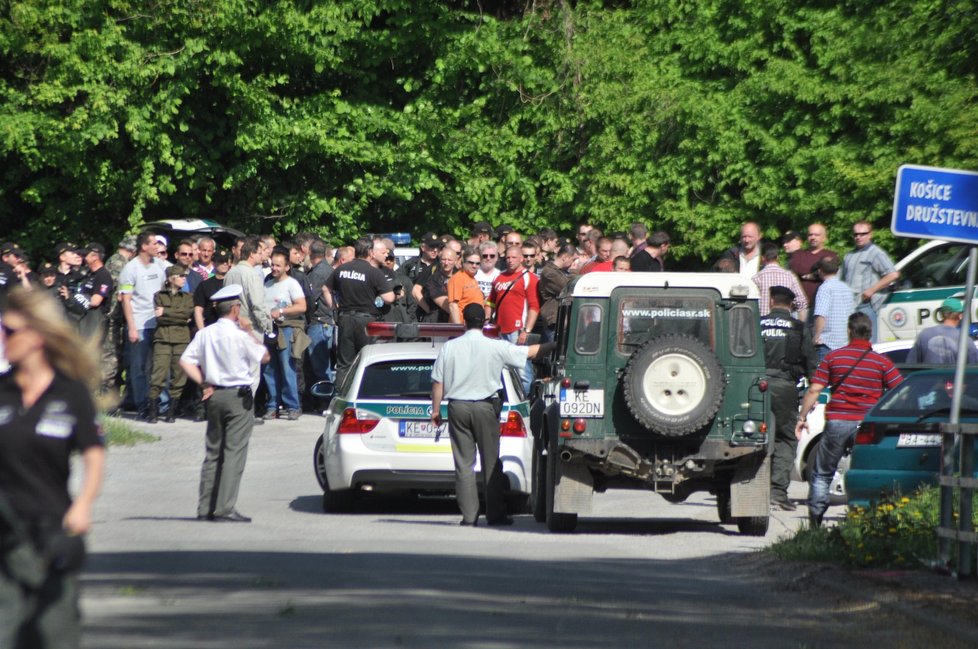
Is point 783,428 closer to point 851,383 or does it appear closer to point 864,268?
point 851,383

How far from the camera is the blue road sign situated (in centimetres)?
1238

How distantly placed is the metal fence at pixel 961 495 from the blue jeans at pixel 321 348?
13271mm

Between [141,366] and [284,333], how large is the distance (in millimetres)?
1941

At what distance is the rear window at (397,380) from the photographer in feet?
50.9

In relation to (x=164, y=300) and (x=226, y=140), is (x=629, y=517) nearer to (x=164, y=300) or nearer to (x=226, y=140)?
(x=164, y=300)

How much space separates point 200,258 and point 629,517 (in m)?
9.20

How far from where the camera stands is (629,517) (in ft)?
53.4

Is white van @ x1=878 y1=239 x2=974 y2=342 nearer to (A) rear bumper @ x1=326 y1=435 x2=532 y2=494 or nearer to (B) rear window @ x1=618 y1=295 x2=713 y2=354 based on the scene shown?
(B) rear window @ x1=618 y1=295 x2=713 y2=354

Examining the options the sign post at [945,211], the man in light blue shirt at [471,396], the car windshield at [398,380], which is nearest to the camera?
the sign post at [945,211]

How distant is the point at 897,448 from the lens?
14.3 meters

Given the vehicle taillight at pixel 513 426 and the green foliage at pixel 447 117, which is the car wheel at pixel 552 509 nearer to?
the vehicle taillight at pixel 513 426

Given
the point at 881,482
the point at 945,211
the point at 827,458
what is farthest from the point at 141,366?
the point at 945,211

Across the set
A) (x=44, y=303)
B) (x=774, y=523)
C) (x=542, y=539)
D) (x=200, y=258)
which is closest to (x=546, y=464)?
Result: (x=542, y=539)

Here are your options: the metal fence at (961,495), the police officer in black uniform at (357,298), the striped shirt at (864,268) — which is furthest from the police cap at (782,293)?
the police officer in black uniform at (357,298)
